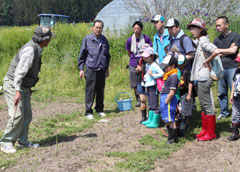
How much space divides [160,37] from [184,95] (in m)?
1.61

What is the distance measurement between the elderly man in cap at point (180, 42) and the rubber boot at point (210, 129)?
94 cm

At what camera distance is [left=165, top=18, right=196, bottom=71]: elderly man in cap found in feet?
17.7

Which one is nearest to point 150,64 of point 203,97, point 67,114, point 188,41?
point 188,41

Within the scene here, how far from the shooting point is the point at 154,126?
627 centimetres

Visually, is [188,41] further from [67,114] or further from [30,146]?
[67,114]

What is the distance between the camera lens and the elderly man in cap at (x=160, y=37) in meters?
6.39

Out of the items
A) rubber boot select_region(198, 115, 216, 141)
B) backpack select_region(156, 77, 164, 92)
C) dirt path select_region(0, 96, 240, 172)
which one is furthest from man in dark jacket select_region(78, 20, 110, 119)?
rubber boot select_region(198, 115, 216, 141)

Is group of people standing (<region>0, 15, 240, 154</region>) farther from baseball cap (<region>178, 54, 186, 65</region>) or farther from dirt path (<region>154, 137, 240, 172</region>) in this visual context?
dirt path (<region>154, 137, 240, 172</region>)

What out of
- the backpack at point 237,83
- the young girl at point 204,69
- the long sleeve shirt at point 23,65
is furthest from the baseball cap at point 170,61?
the long sleeve shirt at point 23,65

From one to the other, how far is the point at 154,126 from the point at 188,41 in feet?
6.02

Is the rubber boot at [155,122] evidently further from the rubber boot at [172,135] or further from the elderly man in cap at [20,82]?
the elderly man in cap at [20,82]

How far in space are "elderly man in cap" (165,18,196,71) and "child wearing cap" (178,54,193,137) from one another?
191 millimetres

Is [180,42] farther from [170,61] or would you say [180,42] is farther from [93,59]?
[93,59]

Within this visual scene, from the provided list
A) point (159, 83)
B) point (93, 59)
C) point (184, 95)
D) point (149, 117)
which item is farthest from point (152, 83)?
point (93, 59)
